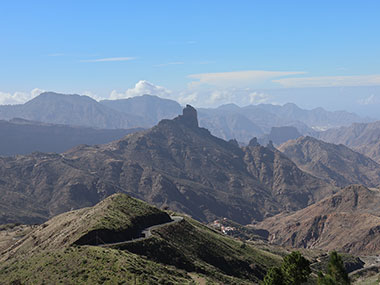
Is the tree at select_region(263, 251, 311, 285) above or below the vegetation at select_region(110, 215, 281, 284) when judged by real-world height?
above

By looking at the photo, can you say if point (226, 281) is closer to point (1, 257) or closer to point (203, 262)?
point (203, 262)

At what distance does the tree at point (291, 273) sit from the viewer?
261 feet

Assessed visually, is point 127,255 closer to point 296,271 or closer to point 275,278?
point 275,278

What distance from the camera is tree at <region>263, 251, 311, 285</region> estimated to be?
79.6 m

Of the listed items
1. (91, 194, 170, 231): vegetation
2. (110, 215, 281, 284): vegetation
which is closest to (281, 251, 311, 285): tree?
(110, 215, 281, 284): vegetation

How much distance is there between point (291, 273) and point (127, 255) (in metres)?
43.0

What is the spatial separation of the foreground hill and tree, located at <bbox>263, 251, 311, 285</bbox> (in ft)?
84.8

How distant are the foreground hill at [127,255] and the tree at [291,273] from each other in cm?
2584

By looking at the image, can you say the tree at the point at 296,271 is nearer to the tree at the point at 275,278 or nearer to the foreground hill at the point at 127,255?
the tree at the point at 275,278

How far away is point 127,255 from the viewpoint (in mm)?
105500

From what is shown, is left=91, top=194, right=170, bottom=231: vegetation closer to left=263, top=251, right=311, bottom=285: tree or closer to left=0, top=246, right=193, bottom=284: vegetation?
left=0, top=246, right=193, bottom=284: vegetation

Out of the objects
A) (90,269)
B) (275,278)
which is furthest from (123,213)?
(275,278)

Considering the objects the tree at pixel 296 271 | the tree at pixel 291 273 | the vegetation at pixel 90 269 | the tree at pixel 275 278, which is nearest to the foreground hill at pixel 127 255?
the vegetation at pixel 90 269

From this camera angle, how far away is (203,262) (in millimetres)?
128375
